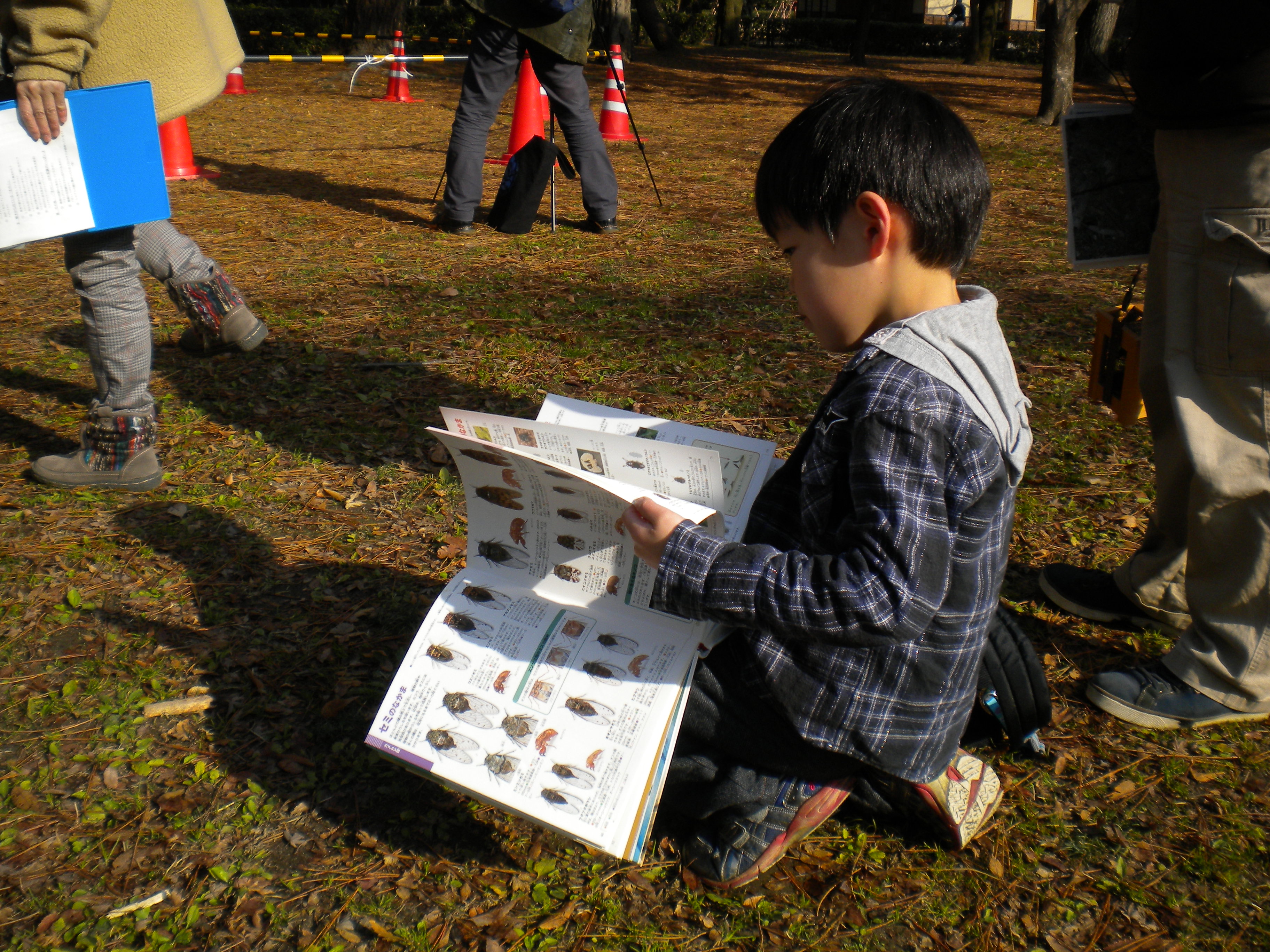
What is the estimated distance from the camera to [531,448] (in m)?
1.77

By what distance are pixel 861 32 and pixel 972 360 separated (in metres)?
25.2

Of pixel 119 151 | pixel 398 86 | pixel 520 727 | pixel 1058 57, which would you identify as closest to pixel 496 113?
pixel 119 151

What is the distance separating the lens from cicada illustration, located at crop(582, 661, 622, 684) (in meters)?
1.70

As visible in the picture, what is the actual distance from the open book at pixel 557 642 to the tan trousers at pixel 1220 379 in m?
1.01

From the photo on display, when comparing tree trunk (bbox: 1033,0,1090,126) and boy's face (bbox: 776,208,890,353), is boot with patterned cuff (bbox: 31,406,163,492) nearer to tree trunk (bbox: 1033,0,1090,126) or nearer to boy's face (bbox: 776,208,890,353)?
boy's face (bbox: 776,208,890,353)

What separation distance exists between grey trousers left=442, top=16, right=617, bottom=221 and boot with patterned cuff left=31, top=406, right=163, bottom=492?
320cm

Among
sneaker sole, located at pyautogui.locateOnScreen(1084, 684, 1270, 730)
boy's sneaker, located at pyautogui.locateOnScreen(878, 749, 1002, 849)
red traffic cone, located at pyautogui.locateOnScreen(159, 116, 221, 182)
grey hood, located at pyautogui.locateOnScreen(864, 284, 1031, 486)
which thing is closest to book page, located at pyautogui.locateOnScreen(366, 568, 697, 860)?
boy's sneaker, located at pyautogui.locateOnScreen(878, 749, 1002, 849)

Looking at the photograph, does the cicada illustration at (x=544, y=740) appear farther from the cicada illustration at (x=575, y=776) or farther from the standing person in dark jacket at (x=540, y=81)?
the standing person in dark jacket at (x=540, y=81)

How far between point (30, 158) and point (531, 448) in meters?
1.80

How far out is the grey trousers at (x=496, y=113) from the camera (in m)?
5.44

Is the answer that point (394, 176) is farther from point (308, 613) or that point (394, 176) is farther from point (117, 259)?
point (308, 613)

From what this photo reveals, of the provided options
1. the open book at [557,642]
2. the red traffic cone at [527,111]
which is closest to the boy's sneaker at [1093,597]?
the open book at [557,642]

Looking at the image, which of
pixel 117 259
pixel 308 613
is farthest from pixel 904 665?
pixel 117 259

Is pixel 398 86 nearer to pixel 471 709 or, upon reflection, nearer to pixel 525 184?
pixel 525 184
